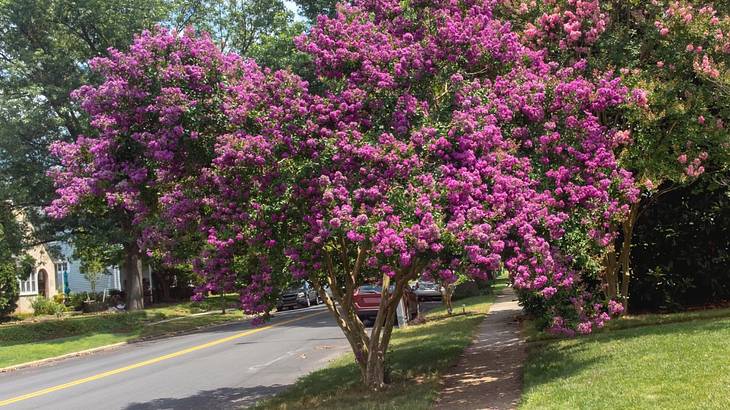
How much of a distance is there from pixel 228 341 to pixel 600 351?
42.0 ft

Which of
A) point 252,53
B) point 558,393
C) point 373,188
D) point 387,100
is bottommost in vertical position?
point 558,393

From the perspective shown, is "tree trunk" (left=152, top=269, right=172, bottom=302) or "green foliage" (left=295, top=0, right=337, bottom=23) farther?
"tree trunk" (left=152, top=269, right=172, bottom=302)

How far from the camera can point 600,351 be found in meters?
9.97

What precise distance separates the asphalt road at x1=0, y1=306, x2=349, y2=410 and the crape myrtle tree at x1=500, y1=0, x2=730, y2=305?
6900 mm

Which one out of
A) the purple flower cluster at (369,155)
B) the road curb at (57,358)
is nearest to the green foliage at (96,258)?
the road curb at (57,358)

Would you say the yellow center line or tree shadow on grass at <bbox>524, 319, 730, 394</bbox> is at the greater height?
the yellow center line

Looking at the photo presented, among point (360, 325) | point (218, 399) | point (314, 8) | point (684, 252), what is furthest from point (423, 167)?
point (314, 8)

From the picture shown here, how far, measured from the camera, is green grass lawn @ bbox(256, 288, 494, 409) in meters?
8.85

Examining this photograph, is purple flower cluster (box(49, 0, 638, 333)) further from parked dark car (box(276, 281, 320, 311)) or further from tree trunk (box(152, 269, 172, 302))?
tree trunk (box(152, 269, 172, 302))

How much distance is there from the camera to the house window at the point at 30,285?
40981 mm

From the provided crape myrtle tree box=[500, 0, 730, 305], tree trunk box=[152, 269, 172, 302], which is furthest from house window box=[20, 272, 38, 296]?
crape myrtle tree box=[500, 0, 730, 305]

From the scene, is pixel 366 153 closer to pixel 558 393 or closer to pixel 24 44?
pixel 558 393

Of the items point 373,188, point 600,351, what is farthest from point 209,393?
point 600,351

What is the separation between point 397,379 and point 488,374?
1452mm
